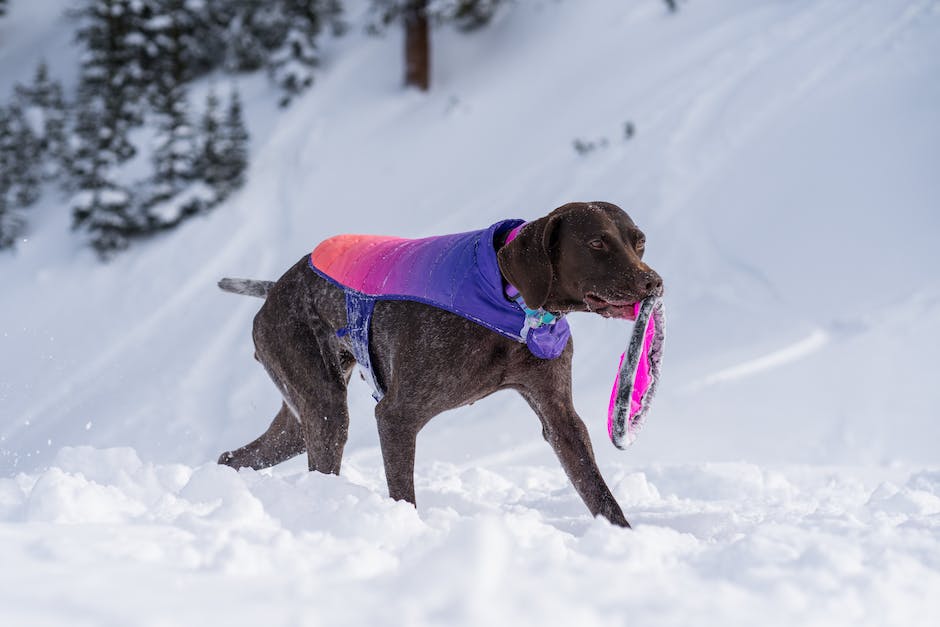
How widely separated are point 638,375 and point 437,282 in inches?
33.5

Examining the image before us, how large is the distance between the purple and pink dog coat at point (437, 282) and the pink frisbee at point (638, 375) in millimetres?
349

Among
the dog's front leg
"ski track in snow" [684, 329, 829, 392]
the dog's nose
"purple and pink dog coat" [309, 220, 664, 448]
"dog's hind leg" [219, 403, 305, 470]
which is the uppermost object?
the dog's nose

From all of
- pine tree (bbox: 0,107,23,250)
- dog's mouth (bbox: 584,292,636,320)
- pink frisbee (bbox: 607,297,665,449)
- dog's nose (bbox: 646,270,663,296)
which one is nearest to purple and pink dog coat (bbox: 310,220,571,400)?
dog's mouth (bbox: 584,292,636,320)

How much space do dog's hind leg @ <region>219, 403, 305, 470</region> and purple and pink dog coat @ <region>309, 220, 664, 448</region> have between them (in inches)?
34.0

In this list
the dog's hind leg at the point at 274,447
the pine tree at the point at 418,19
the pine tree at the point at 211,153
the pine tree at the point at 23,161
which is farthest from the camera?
the pine tree at the point at 23,161

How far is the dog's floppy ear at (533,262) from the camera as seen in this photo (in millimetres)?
3100

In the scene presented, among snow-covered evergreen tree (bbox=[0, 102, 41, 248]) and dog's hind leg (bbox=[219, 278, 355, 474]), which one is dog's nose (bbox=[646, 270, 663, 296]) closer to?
dog's hind leg (bbox=[219, 278, 355, 474])

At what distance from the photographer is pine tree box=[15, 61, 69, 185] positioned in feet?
68.1

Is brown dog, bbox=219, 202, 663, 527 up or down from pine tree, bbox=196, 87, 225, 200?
up

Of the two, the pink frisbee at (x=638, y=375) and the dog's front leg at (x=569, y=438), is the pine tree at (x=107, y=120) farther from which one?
the pink frisbee at (x=638, y=375)

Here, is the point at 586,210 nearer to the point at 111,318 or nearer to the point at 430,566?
the point at 430,566

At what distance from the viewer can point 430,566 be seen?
1844 millimetres

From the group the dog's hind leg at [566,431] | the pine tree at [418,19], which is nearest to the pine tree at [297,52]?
the pine tree at [418,19]

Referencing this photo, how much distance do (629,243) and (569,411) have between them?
2.57 ft
